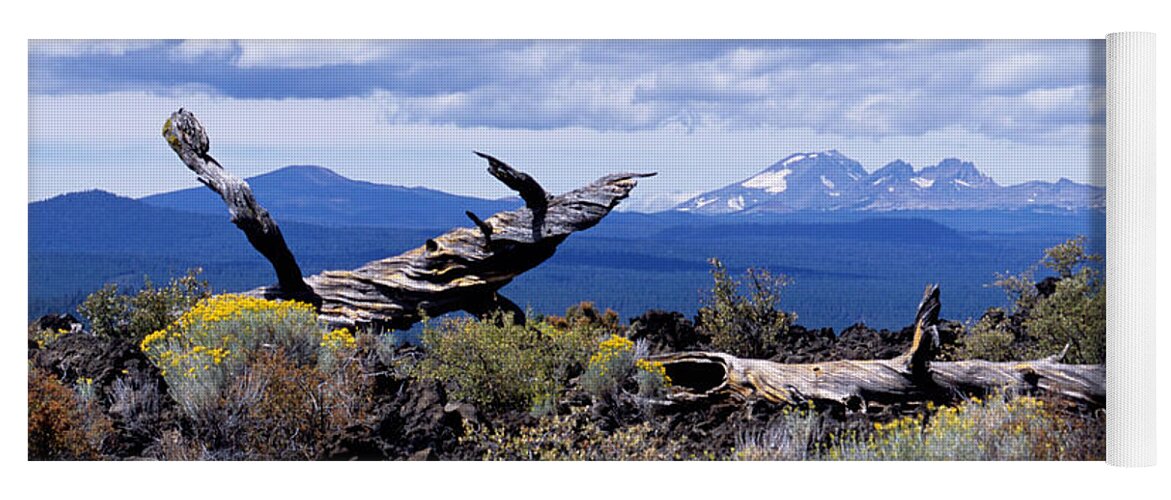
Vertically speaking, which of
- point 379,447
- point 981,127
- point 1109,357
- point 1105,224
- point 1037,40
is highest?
point 1037,40

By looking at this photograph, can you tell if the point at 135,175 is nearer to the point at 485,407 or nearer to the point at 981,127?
the point at 485,407

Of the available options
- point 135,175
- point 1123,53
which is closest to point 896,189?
point 1123,53

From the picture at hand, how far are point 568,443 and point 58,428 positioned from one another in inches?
132

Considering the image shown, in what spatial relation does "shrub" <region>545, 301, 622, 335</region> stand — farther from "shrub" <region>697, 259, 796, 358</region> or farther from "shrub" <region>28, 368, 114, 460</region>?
"shrub" <region>28, 368, 114, 460</region>

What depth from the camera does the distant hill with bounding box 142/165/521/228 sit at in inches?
336

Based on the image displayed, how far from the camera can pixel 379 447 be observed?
7.43 meters

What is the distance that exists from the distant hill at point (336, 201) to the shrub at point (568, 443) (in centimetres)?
206

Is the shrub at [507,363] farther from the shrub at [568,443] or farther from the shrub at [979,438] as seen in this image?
the shrub at [979,438]

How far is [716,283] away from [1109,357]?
10.2ft

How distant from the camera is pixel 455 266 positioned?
31.3 ft

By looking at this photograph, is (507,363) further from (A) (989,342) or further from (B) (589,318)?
(A) (989,342)

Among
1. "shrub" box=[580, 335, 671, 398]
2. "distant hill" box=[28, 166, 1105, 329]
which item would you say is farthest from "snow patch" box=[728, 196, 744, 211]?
"shrub" box=[580, 335, 671, 398]

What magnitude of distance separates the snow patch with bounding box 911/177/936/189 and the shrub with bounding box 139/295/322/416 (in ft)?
15.8

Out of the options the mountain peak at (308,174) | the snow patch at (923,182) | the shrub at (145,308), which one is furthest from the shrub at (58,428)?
the snow patch at (923,182)
